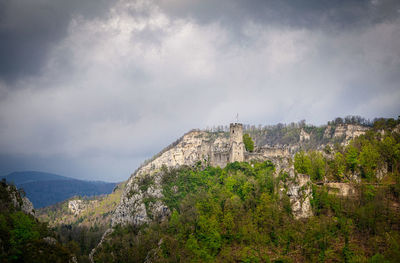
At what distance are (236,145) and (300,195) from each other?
2369 centimetres

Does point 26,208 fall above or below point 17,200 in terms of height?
below

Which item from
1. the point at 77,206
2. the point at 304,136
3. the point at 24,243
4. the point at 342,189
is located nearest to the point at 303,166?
the point at 342,189

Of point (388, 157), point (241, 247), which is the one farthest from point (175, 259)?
point (388, 157)

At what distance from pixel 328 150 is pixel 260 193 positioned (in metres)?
29.8

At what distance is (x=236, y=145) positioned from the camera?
6969 cm

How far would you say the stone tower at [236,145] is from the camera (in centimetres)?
6956

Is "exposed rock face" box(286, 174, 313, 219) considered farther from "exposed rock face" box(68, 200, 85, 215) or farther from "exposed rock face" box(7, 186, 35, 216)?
"exposed rock face" box(68, 200, 85, 215)

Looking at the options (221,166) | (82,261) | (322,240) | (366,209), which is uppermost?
(221,166)

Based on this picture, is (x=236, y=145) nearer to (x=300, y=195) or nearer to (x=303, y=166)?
(x=303, y=166)

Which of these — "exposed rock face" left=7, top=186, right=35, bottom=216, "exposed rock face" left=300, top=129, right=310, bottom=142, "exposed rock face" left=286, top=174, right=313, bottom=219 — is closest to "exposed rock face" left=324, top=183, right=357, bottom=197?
"exposed rock face" left=286, top=174, right=313, bottom=219

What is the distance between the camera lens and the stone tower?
69562mm

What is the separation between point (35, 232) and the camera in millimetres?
41906

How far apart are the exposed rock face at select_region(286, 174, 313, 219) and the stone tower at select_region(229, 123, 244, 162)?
19.9 metres

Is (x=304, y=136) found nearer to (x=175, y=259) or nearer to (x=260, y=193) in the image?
(x=260, y=193)
